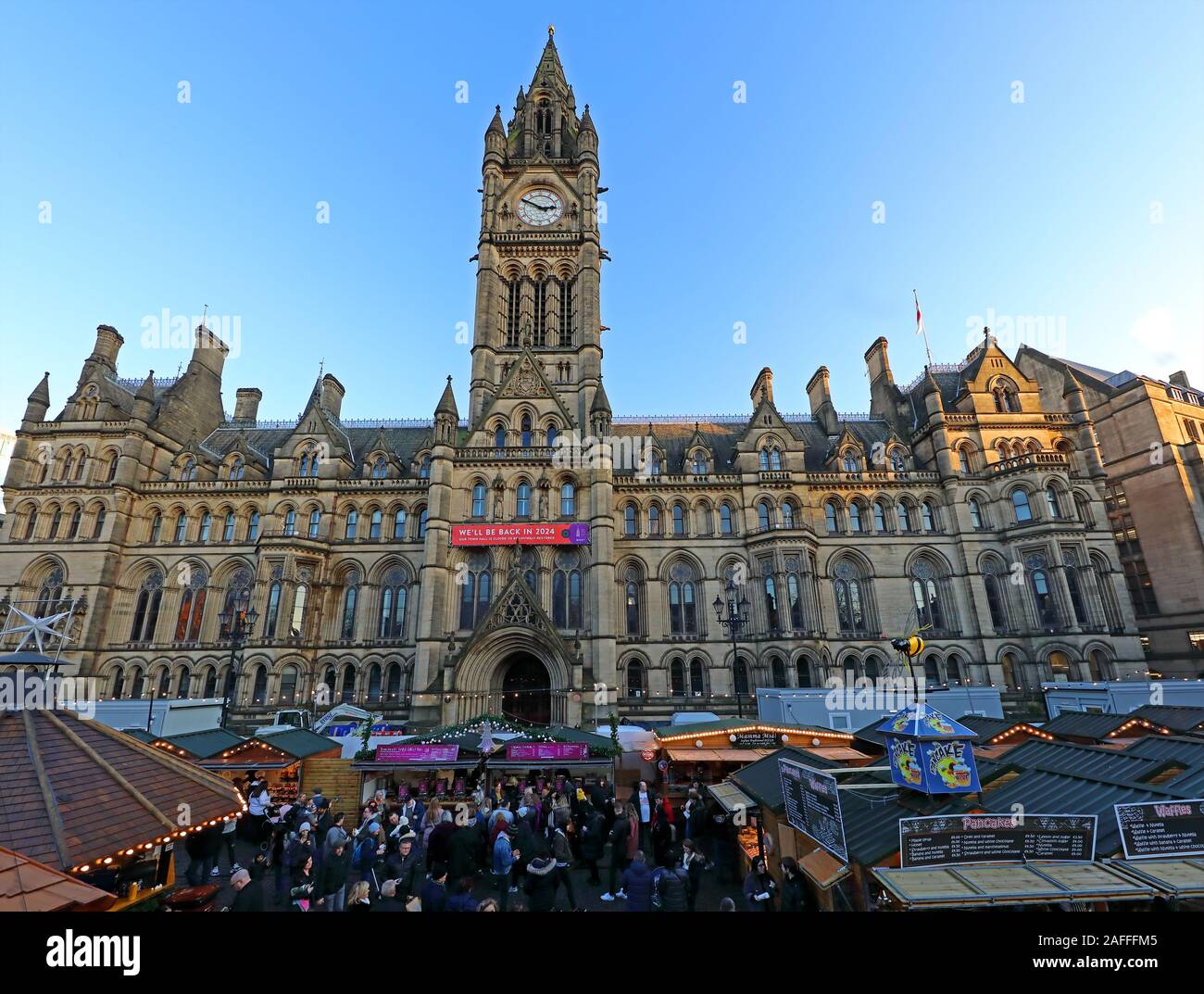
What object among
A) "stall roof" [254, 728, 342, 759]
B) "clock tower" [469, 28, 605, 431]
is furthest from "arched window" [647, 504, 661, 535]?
"stall roof" [254, 728, 342, 759]

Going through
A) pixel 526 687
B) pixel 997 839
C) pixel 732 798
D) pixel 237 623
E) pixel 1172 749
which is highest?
pixel 237 623

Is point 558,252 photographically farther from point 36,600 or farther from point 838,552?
point 36,600

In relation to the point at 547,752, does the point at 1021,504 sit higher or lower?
higher

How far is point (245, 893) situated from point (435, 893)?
2620 mm

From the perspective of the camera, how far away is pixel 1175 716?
1733 centimetres

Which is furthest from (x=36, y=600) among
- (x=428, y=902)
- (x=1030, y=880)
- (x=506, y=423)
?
(x=1030, y=880)

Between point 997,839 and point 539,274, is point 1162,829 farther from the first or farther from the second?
point 539,274

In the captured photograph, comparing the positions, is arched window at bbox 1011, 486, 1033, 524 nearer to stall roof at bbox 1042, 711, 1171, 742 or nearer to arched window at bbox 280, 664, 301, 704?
stall roof at bbox 1042, 711, 1171, 742

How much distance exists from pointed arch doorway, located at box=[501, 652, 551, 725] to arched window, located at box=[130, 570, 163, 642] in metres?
21.8

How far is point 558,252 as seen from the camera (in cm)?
4169

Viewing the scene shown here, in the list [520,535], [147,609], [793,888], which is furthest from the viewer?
[147,609]

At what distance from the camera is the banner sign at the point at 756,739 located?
749 inches

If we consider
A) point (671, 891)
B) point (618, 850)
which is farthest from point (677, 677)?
point (671, 891)
